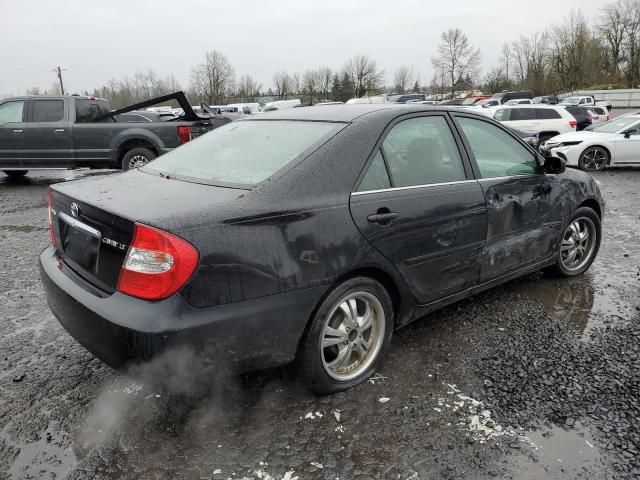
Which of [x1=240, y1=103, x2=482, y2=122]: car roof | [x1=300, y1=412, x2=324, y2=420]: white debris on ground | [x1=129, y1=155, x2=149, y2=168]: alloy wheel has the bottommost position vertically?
[x1=300, y1=412, x2=324, y2=420]: white debris on ground

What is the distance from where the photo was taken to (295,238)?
2402mm

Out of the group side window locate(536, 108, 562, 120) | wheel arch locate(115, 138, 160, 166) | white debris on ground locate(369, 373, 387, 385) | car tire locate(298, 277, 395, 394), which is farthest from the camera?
side window locate(536, 108, 562, 120)

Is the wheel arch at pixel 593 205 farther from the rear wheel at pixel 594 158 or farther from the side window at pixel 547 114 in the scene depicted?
the side window at pixel 547 114

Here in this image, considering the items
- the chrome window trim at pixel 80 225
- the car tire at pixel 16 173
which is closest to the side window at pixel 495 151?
the chrome window trim at pixel 80 225

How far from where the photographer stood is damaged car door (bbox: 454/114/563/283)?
3.46m

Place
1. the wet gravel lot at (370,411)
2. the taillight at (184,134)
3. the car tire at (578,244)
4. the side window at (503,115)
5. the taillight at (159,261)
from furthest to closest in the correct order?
the side window at (503,115) → the taillight at (184,134) → the car tire at (578,244) → the wet gravel lot at (370,411) → the taillight at (159,261)

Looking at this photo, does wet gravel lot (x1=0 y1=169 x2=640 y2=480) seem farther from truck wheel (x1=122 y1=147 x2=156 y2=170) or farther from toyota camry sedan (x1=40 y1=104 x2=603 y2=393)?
truck wheel (x1=122 y1=147 x2=156 y2=170)

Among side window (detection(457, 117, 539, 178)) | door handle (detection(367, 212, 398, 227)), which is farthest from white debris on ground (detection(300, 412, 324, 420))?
side window (detection(457, 117, 539, 178))

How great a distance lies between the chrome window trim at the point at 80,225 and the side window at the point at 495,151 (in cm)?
244

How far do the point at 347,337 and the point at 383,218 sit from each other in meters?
0.69

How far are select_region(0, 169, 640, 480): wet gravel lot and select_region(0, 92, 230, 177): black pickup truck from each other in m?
6.84

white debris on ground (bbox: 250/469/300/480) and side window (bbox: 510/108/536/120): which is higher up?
side window (bbox: 510/108/536/120)

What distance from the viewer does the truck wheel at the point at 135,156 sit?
10039 millimetres

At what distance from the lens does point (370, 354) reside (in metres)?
2.92
